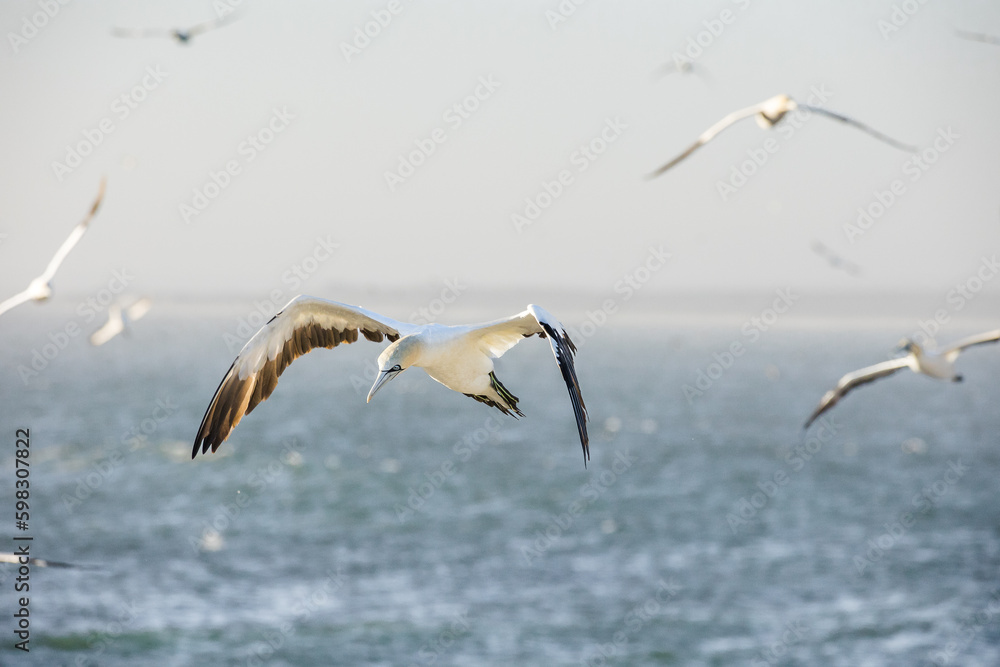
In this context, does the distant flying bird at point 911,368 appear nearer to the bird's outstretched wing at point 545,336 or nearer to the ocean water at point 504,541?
the bird's outstretched wing at point 545,336

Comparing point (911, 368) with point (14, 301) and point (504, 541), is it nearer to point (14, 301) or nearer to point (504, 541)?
point (14, 301)

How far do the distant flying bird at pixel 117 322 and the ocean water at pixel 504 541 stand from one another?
10.8 metres

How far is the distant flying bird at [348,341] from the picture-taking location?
9773 millimetres

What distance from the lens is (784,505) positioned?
5309cm

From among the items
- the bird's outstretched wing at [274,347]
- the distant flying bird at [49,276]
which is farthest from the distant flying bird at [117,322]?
the bird's outstretched wing at [274,347]

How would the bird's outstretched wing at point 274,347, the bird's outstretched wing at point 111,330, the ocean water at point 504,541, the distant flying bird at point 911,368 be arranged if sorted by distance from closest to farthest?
the bird's outstretched wing at point 274,347
the distant flying bird at point 911,368
the bird's outstretched wing at point 111,330
the ocean water at point 504,541

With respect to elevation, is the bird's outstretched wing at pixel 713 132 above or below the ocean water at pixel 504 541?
above

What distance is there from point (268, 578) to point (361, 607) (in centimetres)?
482

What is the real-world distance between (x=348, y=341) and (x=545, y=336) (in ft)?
8.53

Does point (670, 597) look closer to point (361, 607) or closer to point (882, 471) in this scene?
point (361, 607)

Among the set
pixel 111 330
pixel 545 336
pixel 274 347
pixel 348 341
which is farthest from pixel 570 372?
pixel 111 330

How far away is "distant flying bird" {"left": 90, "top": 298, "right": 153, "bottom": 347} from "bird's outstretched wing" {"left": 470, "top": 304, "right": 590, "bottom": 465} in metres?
16.6

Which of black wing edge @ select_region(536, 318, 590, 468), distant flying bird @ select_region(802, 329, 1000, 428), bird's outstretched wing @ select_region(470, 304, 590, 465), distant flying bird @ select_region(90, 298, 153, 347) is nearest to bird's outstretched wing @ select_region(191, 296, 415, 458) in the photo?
bird's outstretched wing @ select_region(470, 304, 590, 465)

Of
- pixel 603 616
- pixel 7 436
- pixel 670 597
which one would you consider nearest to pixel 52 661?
pixel 603 616
